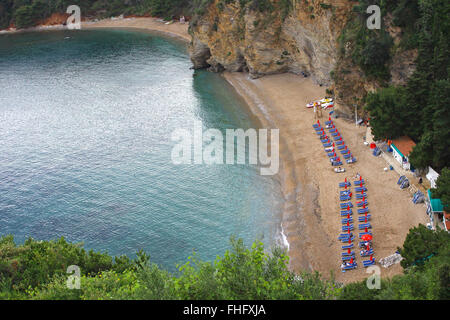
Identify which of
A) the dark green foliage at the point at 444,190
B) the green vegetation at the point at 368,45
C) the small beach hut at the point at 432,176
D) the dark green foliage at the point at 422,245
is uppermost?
the green vegetation at the point at 368,45

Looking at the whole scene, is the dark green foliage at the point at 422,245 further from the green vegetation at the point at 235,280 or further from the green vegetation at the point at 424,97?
the green vegetation at the point at 424,97

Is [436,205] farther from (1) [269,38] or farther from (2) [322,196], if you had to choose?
(1) [269,38]

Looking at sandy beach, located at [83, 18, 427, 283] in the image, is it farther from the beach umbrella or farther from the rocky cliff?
the rocky cliff

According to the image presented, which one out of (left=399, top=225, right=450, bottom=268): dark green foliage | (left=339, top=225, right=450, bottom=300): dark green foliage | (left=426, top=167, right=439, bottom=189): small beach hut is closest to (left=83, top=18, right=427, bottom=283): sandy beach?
(left=426, top=167, right=439, bottom=189): small beach hut

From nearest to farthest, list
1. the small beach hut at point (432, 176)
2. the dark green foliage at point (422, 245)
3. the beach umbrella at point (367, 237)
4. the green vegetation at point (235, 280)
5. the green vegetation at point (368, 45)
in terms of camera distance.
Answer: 1. the green vegetation at point (235, 280)
2. the dark green foliage at point (422, 245)
3. the beach umbrella at point (367, 237)
4. the small beach hut at point (432, 176)
5. the green vegetation at point (368, 45)

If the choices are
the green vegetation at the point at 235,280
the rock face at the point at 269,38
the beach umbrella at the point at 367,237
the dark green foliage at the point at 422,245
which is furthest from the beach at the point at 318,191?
the rock face at the point at 269,38
